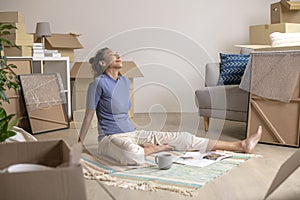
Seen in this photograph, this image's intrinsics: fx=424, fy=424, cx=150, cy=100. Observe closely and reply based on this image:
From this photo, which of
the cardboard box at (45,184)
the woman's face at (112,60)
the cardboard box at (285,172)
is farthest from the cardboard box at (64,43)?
the cardboard box at (45,184)

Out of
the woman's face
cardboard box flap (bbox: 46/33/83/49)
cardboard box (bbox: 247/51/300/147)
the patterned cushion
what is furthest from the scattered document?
cardboard box flap (bbox: 46/33/83/49)

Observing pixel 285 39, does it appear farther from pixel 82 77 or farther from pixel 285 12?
pixel 82 77

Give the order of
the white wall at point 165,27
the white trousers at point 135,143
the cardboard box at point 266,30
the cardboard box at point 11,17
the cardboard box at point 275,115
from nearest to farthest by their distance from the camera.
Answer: the white trousers at point 135,143
the cardboard box at point 275,115
the cardboard box at point 11,17
the cardboard box at point 266,30
the white wall at point 165,27

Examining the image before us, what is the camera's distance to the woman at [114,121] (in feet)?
8.91

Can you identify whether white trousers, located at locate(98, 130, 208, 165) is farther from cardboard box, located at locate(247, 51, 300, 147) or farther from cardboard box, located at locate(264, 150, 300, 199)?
cardboard box, located at locate(264, 150, 300, 199)

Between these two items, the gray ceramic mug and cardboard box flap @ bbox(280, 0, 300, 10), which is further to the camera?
cardboard box flap @ bbox(280, 0, 300, 10)

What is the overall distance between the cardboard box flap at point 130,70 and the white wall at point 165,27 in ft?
0.98

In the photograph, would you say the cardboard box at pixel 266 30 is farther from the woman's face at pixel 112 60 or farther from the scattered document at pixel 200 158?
the woman's face at pixel 112 60

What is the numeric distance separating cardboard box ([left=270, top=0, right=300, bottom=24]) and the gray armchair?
1126 mm

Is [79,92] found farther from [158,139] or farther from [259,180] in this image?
[259,180]

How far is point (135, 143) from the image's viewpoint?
275cm

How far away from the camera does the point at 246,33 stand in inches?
201

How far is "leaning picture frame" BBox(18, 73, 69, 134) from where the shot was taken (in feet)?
12.5

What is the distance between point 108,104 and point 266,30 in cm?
216
